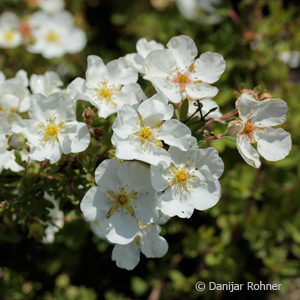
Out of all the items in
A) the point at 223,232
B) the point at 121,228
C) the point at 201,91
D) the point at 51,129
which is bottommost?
the point at 223,232

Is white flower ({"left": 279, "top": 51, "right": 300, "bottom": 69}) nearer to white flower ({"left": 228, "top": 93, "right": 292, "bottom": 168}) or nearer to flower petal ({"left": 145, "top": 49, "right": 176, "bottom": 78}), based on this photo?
white flower ({"left": 228, "top": 93, "right": 292, "bottom": 168})

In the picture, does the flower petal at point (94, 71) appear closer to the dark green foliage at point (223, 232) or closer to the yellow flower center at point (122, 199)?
the yellow flower center at point (122, 199)

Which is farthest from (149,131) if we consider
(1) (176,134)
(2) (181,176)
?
(2) (181,176)

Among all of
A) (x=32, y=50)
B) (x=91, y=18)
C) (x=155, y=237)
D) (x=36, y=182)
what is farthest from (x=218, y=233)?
(x=91, y=18)

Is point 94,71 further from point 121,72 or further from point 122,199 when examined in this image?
point 122,199

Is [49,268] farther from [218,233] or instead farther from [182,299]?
[218,233]

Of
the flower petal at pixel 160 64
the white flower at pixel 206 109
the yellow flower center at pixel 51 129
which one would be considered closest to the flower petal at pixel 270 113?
the white flower at pixel 206 109

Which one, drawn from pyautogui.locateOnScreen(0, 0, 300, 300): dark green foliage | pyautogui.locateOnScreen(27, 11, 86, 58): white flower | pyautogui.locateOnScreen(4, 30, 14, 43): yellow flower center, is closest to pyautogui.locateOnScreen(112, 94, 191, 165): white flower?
pyautogui.locateOnScreen(0, 0, 300, 300): dark green foliage
